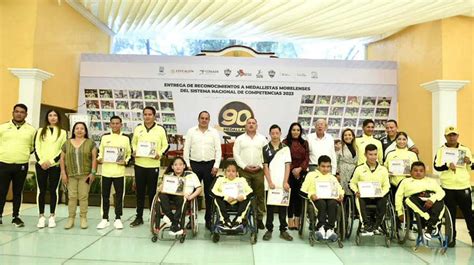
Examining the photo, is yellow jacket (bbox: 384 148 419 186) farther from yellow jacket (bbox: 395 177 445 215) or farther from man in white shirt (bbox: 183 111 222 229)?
man in white shirt (bbox: 183 111 222 229)

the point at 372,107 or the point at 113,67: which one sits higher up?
the point at 113,67

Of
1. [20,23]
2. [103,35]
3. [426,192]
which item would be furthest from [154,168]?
[103,35]

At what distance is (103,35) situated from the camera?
8.12 metres

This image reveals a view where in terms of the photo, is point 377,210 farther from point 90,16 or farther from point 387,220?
point 90,16

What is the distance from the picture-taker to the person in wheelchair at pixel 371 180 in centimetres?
352

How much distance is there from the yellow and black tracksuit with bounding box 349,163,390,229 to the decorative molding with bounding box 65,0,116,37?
229 inches

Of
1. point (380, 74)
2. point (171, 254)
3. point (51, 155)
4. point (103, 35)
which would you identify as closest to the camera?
point (171, 254)

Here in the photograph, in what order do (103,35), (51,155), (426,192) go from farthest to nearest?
(103,35) < (51,155) < (426,192)

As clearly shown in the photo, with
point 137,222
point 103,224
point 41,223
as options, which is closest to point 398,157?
point 137,222

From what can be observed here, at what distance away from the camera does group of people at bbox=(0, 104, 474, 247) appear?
3590 mm

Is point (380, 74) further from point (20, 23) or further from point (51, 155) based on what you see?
point (20, 23)

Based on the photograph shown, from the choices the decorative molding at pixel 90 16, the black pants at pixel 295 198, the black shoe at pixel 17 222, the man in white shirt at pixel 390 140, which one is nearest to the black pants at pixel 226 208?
the black pants at pixel 295 198

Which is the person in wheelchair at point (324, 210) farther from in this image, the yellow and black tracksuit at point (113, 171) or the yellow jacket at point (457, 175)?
the yellow and black tracksuit at point (113, 171)

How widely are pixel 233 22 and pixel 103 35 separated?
3.19m
